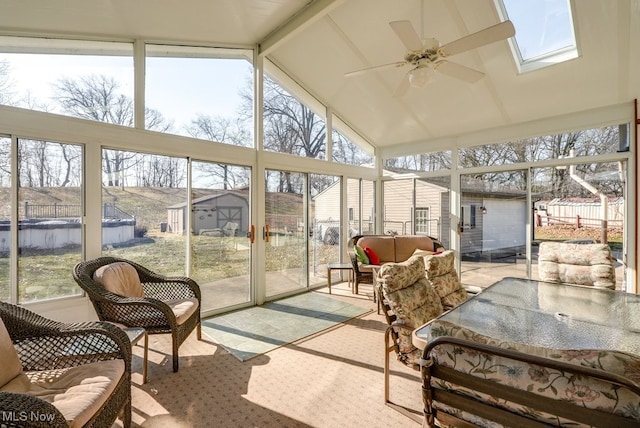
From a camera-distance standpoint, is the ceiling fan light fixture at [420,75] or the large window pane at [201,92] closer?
the ceiling fan light fixture at [420,75]

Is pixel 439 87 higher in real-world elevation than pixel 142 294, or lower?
higher

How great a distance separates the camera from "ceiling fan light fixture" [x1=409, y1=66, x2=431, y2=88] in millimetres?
2719

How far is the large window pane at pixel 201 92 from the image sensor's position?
12.1 feet

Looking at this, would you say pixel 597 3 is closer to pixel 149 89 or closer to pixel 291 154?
pixel 291 154

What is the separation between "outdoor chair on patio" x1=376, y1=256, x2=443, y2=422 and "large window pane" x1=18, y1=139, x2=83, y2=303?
3.11m

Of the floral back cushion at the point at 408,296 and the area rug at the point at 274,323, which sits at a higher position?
the floral back cushion at the point at 408,296

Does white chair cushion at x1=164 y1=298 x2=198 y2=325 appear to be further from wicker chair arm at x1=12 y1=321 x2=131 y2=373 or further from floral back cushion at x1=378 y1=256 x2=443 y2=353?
floral back cushion at x1=378 y1=256 x2=443 y2=353

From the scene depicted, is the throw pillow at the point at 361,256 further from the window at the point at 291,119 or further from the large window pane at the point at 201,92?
the large window pane at the point at 201,92

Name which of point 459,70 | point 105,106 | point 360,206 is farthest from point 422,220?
point 105,106

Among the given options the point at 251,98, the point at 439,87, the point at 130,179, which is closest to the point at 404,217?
the point at 439,87

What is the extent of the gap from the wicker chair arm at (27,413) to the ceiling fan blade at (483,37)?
3.26 m

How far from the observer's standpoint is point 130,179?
3.47 metres

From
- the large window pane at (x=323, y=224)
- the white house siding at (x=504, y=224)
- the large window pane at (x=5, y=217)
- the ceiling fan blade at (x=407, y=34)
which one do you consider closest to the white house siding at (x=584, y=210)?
the white house siding at (x=504, y=224)

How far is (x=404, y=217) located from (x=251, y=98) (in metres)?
3.81
